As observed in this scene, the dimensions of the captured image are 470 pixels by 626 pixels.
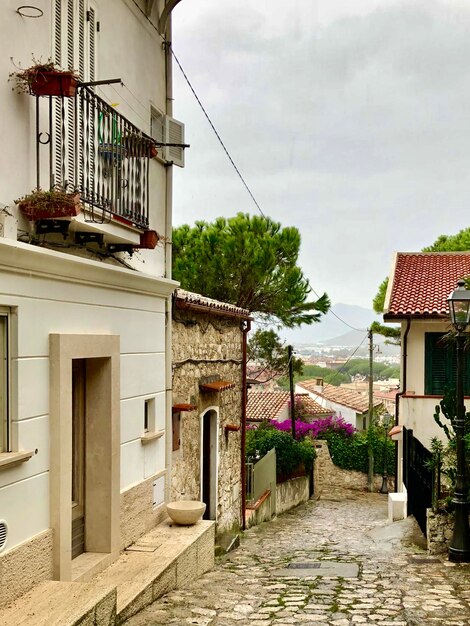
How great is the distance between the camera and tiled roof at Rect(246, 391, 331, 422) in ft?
132

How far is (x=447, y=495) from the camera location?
10.4 meters

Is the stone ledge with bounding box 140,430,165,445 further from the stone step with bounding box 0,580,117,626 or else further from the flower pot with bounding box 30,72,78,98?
the flower pot with bounding box 30,72,78,98

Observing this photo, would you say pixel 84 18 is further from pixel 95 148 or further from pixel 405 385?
pixel 405 385

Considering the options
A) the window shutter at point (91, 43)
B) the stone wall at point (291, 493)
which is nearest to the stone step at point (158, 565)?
the window shutter at point (91, 43)

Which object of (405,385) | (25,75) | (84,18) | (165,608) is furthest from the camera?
(405,385)

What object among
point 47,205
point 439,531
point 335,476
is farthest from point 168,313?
point 335,476

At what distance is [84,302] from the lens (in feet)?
23.5

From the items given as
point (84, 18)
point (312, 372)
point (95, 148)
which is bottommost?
point (312, 372)

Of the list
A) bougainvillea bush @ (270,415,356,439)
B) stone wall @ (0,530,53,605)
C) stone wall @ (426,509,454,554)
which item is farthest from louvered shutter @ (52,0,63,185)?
bougainvillea bush @ (270,415,356,439)

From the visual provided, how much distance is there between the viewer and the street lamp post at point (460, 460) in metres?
9.39

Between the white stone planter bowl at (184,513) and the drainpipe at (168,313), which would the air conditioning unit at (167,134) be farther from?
the white stone planter bowl at (184,513)

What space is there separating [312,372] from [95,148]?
458ft

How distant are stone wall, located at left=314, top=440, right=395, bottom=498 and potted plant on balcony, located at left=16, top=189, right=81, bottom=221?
2670 cm

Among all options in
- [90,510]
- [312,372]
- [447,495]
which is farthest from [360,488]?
[312,372]
